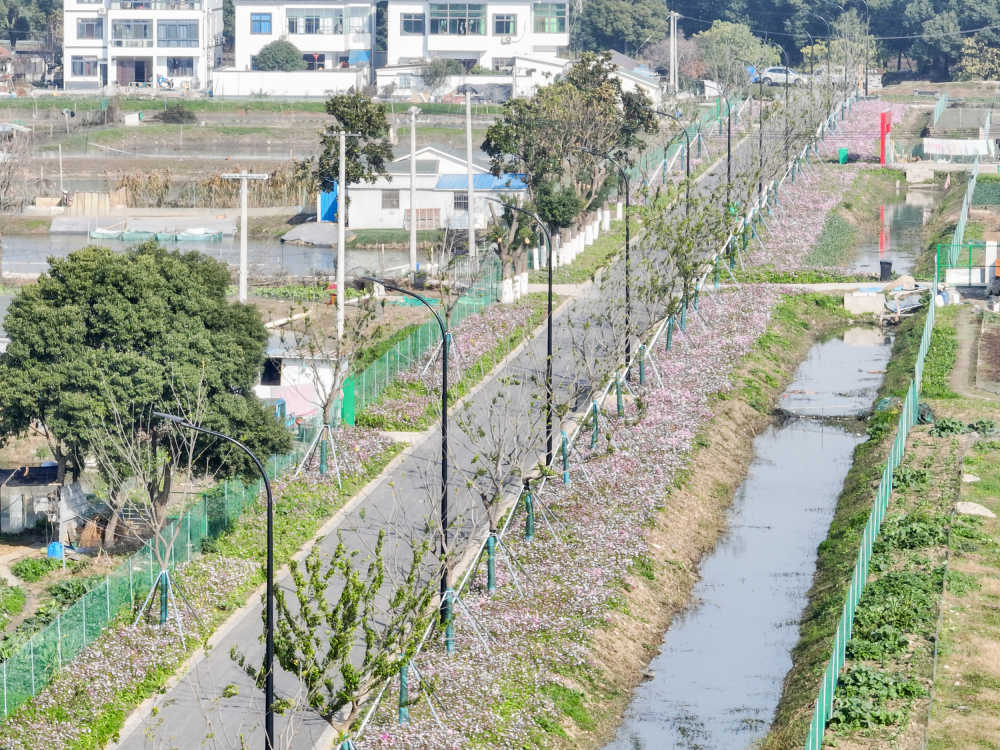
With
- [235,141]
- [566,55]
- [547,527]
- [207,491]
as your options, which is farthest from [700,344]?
[566,55]

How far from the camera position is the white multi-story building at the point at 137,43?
15950 centimetres

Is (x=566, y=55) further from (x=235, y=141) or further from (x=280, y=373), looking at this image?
(x=280, y=373)

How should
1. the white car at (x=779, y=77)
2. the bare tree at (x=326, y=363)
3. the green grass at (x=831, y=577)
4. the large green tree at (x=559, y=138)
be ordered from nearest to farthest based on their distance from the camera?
the green grass at (x=831, y=577) < the bare tree at (x=326, y=363) < the large green tree at (x=559, y=138) < the white car at (x=779, y=77)

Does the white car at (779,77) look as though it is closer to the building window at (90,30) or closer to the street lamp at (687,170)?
the street lamp at (687,170)

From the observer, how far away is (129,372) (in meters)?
46.1

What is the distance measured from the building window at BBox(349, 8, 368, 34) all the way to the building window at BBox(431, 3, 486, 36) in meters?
8.10

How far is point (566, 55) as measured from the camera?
162625 mm

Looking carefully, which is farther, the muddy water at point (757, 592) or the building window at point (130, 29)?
the building window at point (130, 29)

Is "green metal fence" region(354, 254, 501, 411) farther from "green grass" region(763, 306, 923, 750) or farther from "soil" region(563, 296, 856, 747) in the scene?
"green grass" region(763, 306, 923, 750)

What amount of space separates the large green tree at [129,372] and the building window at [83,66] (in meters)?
119

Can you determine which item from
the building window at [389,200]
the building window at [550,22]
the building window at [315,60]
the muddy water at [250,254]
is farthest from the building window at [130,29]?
the building window at [389,200]

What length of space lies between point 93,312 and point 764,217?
2281 inches

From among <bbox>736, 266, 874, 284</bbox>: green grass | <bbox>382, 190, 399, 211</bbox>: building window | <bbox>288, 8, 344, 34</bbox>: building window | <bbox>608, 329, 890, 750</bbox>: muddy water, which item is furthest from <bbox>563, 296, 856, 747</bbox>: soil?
<bbox>288, 8, 344, 34</bbox>: building window

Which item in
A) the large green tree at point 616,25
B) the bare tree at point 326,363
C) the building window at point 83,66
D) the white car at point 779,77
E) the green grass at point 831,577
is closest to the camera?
the green grass at point 831,577
